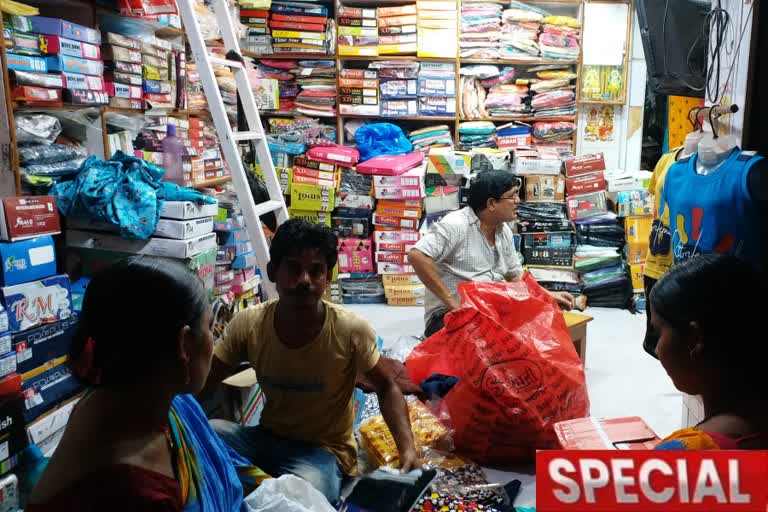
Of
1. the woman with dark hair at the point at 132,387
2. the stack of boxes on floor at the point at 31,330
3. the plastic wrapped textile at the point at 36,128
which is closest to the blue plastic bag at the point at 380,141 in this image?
the plastic wrapped textile at the point at 36,128

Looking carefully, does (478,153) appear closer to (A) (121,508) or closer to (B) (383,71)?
(B) (383,71)

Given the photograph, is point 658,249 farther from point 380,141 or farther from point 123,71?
point 380,141

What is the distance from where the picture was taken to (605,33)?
495 cm

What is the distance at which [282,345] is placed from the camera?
6.08ft

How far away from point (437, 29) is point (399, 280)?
2.04 m

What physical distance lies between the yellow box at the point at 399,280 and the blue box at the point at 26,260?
3.04 m

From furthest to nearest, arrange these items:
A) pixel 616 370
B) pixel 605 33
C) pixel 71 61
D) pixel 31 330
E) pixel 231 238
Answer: pixel 605 33 → pixel 616 370 → pixel 231 238 → pixel 71 61 → pixel 31 330

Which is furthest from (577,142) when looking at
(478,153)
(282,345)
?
(282,345)

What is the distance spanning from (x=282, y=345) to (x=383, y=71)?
146 inches

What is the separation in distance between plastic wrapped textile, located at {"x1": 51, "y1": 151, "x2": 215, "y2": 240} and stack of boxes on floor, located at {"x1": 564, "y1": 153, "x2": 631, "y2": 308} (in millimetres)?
3240

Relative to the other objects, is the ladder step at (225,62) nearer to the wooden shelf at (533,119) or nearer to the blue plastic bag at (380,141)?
the blue plastic bag at (380,141)

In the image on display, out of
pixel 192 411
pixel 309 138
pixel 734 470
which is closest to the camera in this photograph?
pixel 734 470

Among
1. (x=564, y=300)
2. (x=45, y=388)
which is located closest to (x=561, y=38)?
(x=564, y=300)

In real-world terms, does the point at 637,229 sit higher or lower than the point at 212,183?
lower
